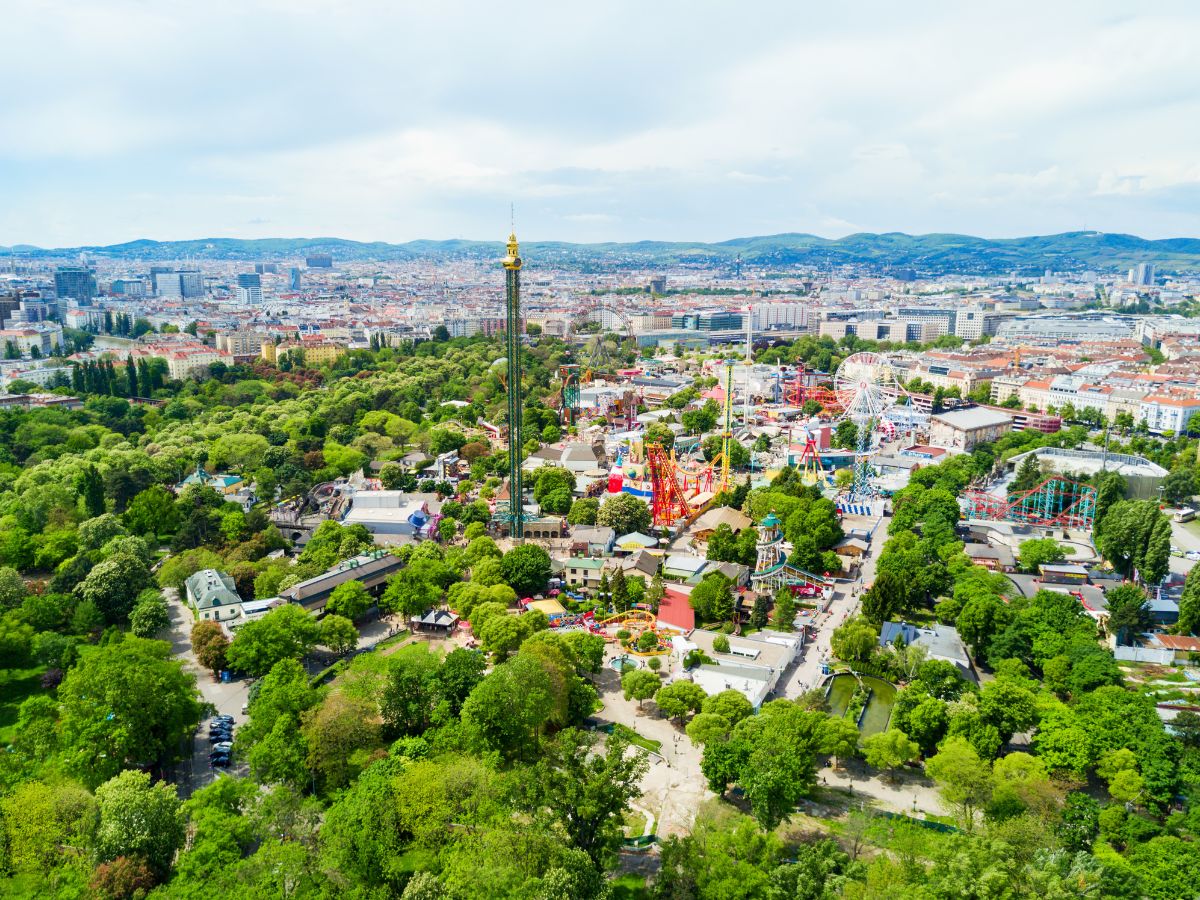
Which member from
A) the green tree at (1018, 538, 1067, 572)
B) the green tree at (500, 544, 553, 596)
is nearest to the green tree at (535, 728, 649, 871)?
the green tree at (500, 544, 553, 596)

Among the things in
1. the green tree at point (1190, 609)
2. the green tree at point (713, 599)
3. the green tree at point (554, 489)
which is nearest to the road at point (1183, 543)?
the green tree at point (1190, 609)

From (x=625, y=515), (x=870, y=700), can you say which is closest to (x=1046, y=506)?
(x=625, y=515)

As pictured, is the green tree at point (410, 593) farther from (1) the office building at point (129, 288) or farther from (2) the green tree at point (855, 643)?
(1) the office building at point (129, 288)

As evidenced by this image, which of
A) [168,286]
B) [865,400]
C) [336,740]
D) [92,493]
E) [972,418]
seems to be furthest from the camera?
[168,286]

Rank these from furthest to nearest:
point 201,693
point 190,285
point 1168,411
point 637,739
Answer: point 190,285
point 1168,411
point 201,693
point 637,739

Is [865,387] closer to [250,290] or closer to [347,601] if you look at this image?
[347,601]

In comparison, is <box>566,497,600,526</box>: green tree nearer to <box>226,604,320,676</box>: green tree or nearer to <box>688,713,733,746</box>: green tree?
<box>226,604,320,676</box>: green tree

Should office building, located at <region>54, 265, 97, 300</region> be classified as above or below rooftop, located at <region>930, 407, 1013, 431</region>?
above
